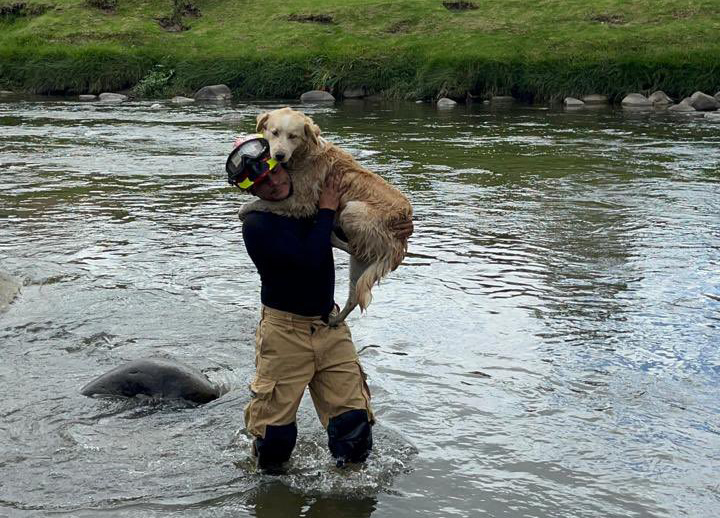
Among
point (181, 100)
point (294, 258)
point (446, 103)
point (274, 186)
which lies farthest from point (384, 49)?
point (294, 258)

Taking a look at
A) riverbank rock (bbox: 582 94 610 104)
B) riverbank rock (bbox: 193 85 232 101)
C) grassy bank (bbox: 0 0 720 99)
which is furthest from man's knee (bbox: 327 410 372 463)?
riverbank rock (bbox: 193 85 232 101)

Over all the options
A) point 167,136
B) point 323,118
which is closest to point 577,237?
point 167,136

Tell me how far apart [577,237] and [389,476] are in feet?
23.4

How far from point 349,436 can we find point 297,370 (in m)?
0.53

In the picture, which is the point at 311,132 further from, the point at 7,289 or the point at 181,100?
the point at 181,100

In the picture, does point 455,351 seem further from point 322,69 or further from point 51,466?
Result: point 322,69

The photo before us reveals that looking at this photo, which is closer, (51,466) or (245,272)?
(51,466)

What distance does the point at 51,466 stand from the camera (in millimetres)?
6410

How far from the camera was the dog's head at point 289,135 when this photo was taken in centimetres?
574

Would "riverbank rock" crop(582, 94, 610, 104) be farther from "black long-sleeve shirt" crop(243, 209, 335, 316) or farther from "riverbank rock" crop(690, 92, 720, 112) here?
"black long-sleeve shirt" crop(243, 209, 335, 316)

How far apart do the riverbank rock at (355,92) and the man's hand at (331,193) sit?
28311 mm

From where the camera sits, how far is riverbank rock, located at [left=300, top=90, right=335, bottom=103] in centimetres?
3300

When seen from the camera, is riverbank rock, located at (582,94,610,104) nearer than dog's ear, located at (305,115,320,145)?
No

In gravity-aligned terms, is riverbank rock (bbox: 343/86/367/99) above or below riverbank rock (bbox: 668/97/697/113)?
above
